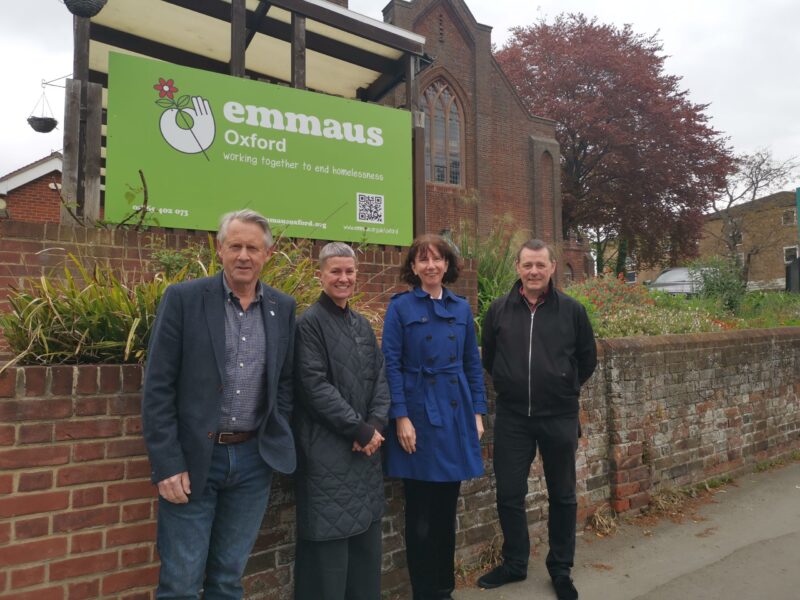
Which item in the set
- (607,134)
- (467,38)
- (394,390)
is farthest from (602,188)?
(394,390)

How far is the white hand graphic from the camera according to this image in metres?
4.49

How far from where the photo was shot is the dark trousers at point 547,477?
328 cm

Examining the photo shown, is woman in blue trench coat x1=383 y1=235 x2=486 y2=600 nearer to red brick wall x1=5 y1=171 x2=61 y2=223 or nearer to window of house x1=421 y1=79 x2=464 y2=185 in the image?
window of house x1=421 y1=79 x2=464 y2=185

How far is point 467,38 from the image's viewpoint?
20141 millimetres

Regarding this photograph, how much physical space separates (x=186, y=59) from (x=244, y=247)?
5.77m

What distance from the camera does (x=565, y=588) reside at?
3197mm

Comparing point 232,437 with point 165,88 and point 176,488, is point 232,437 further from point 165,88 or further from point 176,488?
point 165,88

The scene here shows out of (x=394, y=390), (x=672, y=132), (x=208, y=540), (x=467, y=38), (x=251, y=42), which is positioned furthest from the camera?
(x=672, y=132)

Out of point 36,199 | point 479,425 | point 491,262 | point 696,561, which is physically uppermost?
Answer: point 36,199

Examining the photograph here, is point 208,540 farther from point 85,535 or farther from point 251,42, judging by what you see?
point 251,42

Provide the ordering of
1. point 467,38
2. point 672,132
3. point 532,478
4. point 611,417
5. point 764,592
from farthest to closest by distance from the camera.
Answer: point 672,132
point 467,38
point 611,417
point 532,478
point 764,592

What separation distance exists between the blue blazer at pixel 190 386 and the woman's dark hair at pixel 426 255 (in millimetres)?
1114

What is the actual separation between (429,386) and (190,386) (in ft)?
4.08

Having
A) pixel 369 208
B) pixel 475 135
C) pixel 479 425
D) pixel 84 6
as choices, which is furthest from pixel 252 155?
pixel 475 135
